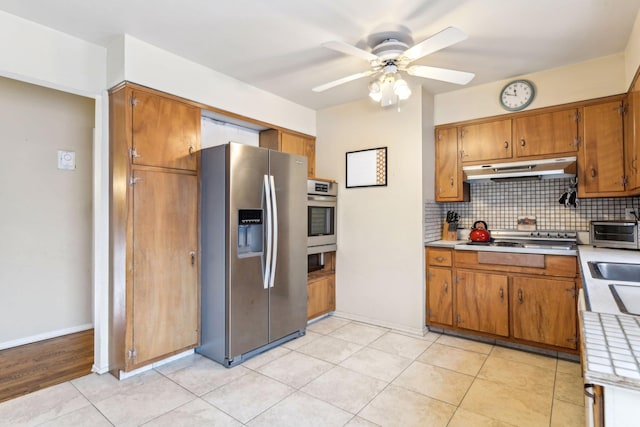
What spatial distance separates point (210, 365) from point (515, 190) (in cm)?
333

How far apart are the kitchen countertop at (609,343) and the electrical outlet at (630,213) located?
2152 mm

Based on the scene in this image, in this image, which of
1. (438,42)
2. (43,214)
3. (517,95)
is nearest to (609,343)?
(438,42)

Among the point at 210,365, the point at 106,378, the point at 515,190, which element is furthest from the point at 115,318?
the point at 515,190

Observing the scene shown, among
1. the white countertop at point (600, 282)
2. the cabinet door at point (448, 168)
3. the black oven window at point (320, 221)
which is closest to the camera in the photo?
the white countertop at point (600, 282)

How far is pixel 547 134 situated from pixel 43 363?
185 inches

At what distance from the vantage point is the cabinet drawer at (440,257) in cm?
330

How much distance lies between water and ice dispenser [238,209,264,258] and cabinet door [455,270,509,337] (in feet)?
6.33

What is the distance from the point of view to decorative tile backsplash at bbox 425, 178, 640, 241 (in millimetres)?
3055

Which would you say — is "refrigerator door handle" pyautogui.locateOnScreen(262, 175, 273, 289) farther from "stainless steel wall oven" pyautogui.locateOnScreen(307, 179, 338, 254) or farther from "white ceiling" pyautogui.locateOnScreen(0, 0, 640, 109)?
"white ceiling" pyautogui.locateOnScreen(0, 0, 640, 109)

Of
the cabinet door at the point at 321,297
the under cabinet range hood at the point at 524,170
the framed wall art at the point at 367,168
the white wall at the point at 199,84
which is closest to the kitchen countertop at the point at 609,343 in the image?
the under cabinet range hood at the point at 524,170

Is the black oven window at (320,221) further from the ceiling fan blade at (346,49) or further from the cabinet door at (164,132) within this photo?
the ceiling fan blade at (346,49)

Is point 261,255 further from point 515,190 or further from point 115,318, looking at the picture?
point 515,190

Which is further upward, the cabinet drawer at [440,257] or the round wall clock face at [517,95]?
the round wall clock face at [517,95]

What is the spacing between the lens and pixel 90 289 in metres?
3.56
